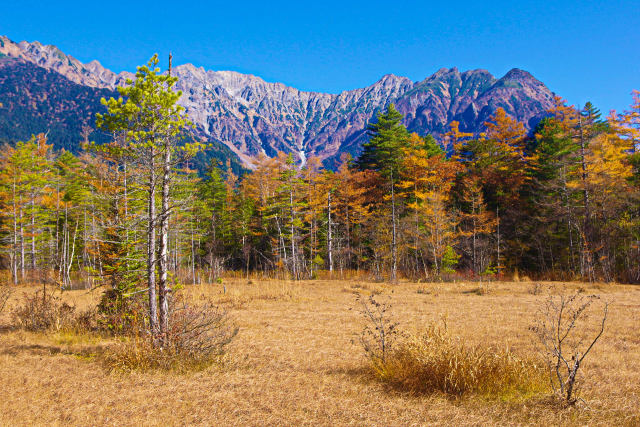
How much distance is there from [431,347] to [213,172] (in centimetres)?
3704

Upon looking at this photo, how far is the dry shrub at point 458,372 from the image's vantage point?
4609mm

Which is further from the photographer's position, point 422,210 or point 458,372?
point 422,210

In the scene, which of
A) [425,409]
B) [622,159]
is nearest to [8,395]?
[425,409]

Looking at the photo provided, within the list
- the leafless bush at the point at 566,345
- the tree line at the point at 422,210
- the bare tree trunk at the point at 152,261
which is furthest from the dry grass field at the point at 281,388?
the tree line at the point at 422,210

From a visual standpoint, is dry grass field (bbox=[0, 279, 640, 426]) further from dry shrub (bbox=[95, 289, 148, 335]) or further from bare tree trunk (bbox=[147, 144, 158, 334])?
bare tree trunk (bbox=[147, 144, 158, 334])

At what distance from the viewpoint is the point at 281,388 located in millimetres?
5078

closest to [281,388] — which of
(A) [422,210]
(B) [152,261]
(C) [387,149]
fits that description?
(B) [152,261]

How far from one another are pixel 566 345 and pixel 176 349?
7.70 metres

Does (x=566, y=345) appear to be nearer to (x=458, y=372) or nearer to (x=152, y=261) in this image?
(x=458, y=372)

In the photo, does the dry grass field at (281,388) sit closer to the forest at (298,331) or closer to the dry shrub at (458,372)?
the forest at (298,331)

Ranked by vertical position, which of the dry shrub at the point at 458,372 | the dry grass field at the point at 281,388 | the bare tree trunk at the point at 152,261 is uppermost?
the bare tree trunk at the point at 152,261

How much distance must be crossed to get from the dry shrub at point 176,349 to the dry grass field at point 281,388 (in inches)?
9.5

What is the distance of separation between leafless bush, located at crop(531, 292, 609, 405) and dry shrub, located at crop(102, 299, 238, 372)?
534 cm

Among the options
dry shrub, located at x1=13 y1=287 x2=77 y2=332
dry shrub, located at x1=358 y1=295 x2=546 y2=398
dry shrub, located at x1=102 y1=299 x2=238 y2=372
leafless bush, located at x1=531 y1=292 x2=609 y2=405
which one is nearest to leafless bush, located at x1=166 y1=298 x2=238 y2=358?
dry shrub, located at x1=102 y1=299 x2=238 y2=372
